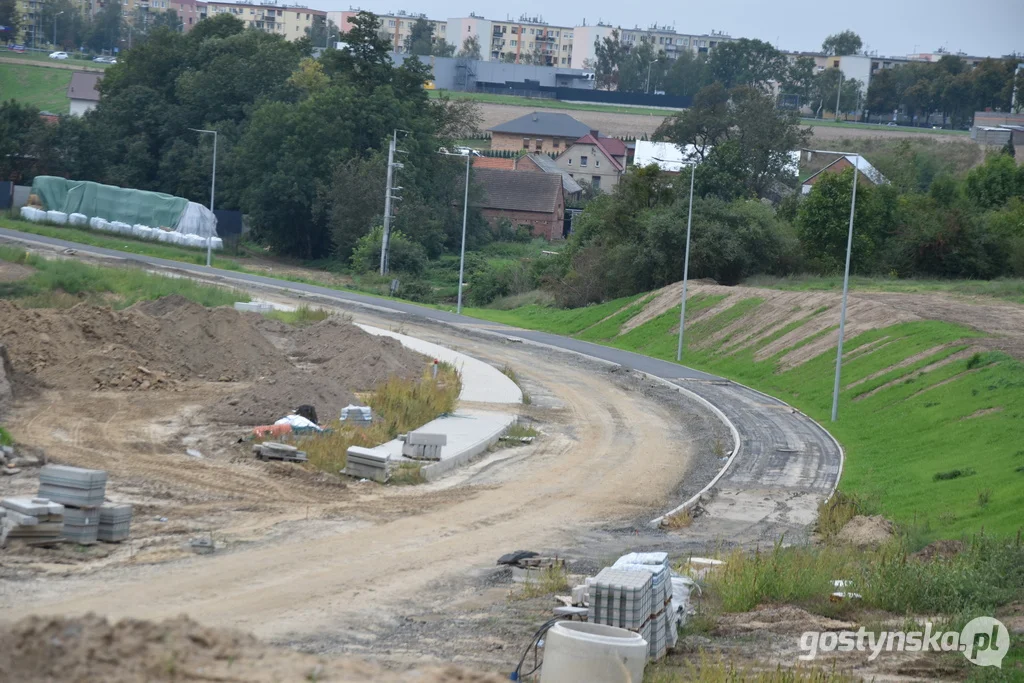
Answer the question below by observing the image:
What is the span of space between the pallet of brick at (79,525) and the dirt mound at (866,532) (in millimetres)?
12150

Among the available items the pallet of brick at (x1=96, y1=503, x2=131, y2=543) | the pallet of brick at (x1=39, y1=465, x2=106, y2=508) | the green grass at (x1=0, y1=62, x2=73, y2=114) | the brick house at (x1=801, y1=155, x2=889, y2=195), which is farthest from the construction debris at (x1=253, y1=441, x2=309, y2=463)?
the green grass at (x1=0, y1=62, x2=73, y2=114)

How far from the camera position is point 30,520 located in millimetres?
15742

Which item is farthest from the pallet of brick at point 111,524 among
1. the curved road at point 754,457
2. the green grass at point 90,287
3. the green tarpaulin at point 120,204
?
the green tarpaulin at point 120,204

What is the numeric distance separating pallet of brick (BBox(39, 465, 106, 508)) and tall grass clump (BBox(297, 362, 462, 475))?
6497mm

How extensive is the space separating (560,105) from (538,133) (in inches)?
1399

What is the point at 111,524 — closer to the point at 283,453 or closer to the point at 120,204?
the point at 283,453

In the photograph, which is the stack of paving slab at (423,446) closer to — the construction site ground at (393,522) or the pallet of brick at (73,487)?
the construction site ground at (393,522)

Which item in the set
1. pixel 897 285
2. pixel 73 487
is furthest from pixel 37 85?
pixel 73 487

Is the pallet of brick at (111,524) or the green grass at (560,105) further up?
the green grass at (560,105)

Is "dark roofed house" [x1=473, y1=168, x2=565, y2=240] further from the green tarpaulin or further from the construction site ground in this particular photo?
the construction site ground

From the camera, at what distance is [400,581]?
1598 centimetres

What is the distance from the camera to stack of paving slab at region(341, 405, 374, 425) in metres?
26.8

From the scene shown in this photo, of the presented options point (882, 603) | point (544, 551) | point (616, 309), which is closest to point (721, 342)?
point (616, 309)

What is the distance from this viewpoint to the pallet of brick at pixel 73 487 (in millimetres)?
16359
